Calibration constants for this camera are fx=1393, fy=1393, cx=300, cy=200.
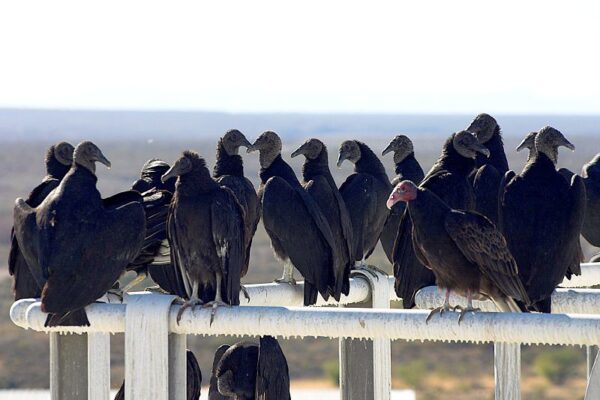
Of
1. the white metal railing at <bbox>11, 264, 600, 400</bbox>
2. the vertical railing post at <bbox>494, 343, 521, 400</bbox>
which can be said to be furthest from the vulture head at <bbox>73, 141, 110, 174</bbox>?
the vertical railing post at <bbox>494, 343, 521, 400</bbox>

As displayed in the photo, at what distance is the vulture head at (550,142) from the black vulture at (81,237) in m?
1.89

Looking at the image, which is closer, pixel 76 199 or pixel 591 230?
pixel 76 199

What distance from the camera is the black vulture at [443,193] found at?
19.9 ft

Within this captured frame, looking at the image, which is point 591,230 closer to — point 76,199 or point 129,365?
point 76,199

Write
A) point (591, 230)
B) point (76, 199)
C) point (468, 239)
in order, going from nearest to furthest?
point (468, 239) < point (76, 199) < point (591, 230)

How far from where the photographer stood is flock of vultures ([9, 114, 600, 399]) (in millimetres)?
5340

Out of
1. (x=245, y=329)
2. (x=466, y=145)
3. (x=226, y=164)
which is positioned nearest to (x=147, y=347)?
(x=245, y=329)

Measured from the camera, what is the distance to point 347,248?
712cm

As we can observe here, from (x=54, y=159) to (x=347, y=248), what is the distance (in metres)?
1.54

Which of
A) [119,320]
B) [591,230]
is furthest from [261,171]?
[119,320]

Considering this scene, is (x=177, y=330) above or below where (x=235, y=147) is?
below

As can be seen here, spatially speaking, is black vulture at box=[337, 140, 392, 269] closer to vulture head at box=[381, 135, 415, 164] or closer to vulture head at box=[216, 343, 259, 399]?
vulture head at box=[381, 135, 415, 164]

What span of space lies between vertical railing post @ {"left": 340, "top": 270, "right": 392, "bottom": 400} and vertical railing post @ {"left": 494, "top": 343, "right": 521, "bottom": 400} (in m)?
0.72

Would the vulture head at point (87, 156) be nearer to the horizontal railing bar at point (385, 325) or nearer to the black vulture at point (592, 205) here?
the horizontal railing bar at point (385, 325)
